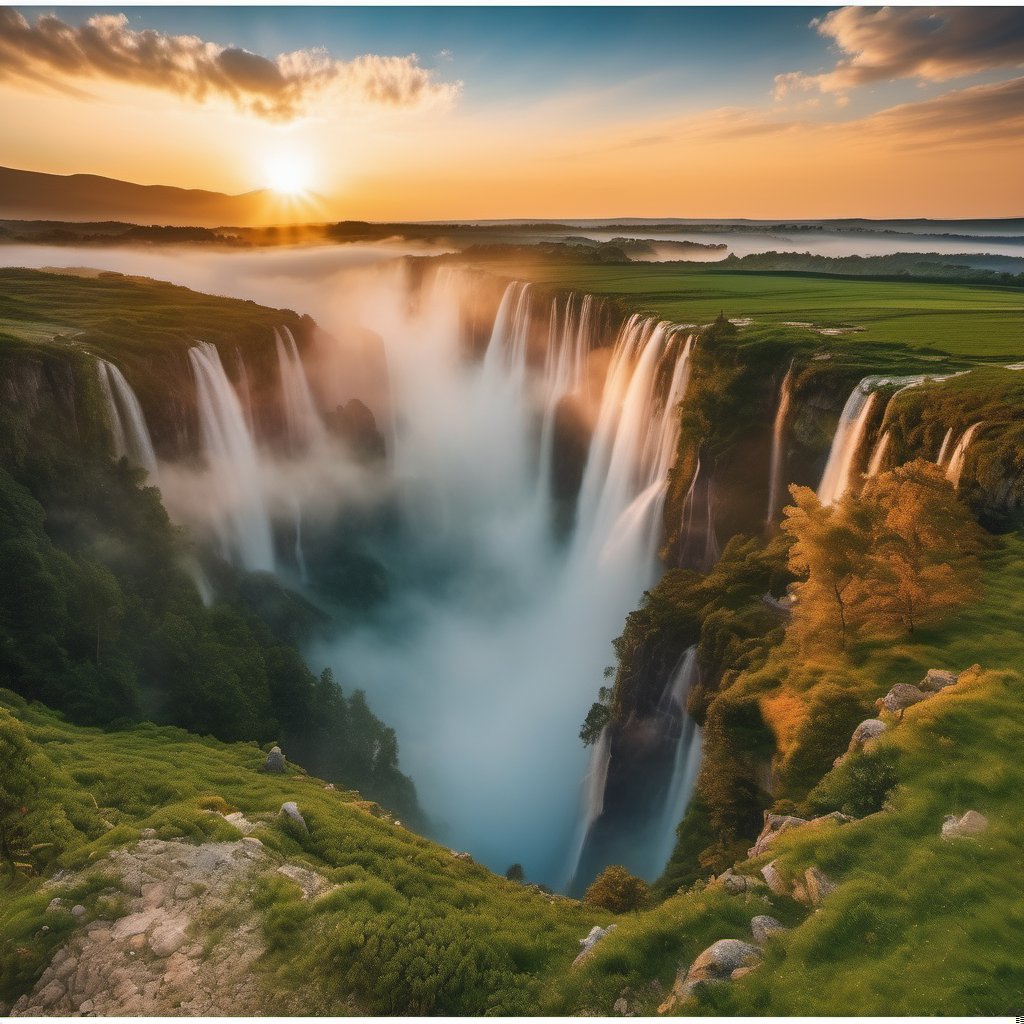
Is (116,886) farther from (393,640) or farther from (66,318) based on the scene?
(66,318)

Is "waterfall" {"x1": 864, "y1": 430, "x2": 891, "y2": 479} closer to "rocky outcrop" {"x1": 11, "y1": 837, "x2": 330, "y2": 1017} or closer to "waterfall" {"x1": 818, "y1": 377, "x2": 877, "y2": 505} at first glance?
"waterfall" {"x1": 818, "y1": 377, "x2": 877, "y2": 505}

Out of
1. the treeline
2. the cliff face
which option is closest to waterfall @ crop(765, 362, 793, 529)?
the cliff face

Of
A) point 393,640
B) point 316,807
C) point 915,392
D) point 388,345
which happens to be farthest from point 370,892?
point 388,345

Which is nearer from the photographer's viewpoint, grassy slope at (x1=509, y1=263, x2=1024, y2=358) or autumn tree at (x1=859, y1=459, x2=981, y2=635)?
autumn tree at (x1=859, y1=459, x2=981, y2=635)

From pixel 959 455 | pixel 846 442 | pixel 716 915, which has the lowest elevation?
pixel 716 915

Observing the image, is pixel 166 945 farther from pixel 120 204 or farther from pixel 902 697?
pixel 120 204

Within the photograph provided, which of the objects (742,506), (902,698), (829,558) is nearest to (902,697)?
(902,698)
